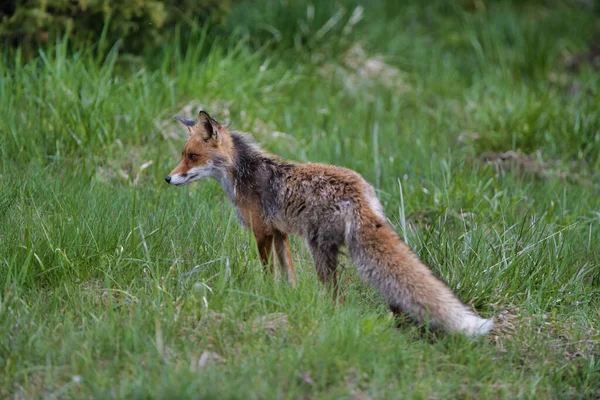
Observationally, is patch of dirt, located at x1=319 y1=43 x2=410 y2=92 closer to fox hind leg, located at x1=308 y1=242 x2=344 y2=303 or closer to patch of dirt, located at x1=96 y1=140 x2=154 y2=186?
patch of dirt, located at x1=96 y1=140 x2=154 y2=186

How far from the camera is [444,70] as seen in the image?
10.6 metres

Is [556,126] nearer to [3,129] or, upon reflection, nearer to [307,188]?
[307,188]

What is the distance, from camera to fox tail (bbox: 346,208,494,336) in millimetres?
4484

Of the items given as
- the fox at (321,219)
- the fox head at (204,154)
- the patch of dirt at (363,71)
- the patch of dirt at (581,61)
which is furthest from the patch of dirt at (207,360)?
the patch of dirt at (581,61)

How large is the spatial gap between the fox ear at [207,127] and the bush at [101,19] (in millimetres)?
2823

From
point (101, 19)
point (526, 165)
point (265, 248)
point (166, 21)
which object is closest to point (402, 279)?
point (265, 248)

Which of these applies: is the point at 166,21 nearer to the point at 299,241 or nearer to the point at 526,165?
the point at 299,241

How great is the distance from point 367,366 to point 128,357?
1.36 m

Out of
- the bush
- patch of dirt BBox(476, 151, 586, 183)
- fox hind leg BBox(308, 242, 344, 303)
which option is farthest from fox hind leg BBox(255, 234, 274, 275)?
the bush

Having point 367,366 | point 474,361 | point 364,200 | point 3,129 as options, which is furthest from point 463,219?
point 3,129

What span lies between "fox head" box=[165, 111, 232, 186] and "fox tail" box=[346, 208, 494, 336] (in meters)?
1.43

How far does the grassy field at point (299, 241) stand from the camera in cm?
428

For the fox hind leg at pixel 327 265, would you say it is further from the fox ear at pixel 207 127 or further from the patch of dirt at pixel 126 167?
the patch of dirt at pixel 126 167

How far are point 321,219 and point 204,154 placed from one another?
4.14 ft
